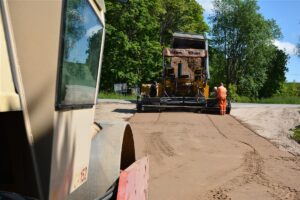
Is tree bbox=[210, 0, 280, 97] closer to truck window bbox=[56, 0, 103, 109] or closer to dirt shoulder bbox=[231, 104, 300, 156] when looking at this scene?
dirt shoulder bbox=[231, 104, 300, 156]

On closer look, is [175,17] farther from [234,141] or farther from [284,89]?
[234,141]

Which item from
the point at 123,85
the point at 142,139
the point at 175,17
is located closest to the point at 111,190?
the point at 142,139

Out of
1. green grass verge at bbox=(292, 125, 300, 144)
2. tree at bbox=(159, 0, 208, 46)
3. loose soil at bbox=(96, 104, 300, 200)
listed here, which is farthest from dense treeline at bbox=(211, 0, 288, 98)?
loose soil at bbox=(96, 104, 300, 200)

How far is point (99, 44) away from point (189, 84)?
23512mm

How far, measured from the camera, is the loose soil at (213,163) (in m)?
8.70

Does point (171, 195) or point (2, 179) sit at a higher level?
point (2, 179)

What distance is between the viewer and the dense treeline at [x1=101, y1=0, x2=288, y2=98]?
176 feet

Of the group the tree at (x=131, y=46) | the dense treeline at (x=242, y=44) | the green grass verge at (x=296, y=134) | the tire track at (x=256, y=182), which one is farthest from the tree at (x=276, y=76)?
the tire track at (x=256, y=182)

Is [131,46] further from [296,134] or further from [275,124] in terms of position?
[296,134]

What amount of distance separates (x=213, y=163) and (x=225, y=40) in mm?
58384

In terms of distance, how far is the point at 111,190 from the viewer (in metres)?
4.03

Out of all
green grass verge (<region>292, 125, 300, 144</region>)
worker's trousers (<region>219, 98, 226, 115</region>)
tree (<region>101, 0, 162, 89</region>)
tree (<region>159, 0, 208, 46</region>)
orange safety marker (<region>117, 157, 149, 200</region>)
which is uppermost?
tree (<region>159, 0, 208, 46</region>)

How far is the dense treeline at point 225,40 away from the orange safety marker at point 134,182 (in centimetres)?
4775

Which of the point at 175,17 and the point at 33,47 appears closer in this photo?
the point at 33,47
